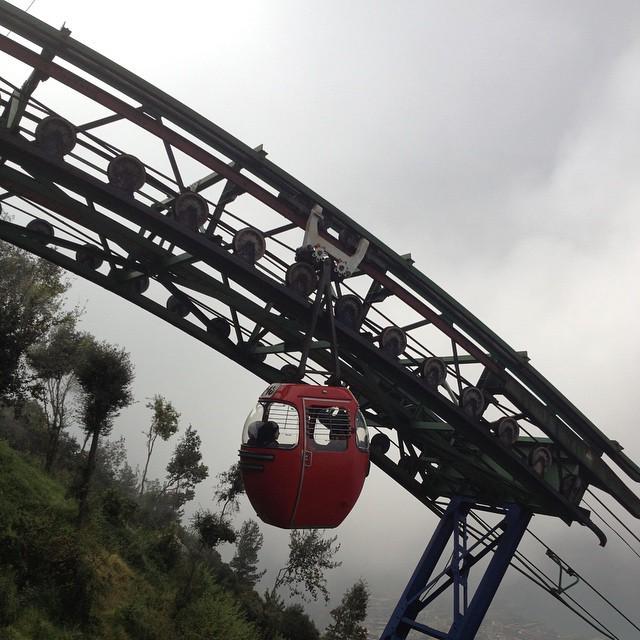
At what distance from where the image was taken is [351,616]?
3075 cm

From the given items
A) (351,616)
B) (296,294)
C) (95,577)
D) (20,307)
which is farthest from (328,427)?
(351,616)

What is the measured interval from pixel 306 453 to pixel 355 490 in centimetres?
82

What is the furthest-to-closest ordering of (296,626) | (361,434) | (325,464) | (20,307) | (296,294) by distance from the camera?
1. (296,626)
2. (20,307)
3. (296,294)
4. (361,434)
5. (325,464)

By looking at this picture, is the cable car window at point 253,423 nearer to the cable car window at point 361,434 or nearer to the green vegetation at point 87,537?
the cable car window at point 361,434

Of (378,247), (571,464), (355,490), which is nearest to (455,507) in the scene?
(571,464)

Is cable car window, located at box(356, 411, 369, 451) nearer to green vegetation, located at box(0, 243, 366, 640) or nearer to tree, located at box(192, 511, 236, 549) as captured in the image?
green vegetation, located at box(0, 243, 366, 640)

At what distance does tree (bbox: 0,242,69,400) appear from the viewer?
2130 centimetres

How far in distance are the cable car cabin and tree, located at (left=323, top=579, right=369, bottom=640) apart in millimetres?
28488

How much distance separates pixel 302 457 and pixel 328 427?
0.46 m

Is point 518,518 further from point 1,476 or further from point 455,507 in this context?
point 1,476

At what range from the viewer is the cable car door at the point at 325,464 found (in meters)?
5.41

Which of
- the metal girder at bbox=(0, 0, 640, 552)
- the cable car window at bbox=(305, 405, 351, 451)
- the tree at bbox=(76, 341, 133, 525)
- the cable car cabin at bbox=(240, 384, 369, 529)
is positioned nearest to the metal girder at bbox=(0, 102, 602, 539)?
the metal girder at bbox=(0, 0, 640, 552)

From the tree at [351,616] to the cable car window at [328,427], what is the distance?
94.6ft

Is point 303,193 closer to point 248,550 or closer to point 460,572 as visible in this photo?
point 460,572
